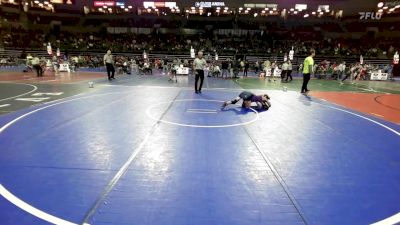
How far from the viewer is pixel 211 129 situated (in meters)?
7.13

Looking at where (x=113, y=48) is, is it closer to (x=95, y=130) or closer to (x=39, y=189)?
(x=95, y=130)

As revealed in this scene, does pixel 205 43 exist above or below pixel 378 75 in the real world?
above

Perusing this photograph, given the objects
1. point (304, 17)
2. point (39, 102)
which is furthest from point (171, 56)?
point (39, 102)

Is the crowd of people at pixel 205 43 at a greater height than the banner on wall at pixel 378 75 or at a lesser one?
greater

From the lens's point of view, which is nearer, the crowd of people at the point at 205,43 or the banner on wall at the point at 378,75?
the banner on wall at the point at 378,75

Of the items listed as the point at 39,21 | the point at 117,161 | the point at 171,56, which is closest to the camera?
the point at 117,161

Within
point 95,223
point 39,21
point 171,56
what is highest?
point 39,21

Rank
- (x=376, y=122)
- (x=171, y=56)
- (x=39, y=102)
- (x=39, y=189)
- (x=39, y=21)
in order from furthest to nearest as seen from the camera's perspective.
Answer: (x=39, y=21) → (x=171, y=56) → (x=39, y=102) → (x=376, y=122) → (x=39, y=189)

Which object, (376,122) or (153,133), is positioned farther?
(376,122)

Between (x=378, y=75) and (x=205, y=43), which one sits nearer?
(x=378, y=75)

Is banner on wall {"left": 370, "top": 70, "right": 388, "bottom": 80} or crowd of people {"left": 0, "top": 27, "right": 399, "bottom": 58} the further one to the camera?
crowd of people {"left": 0, "top": 27, "right": 399, "bottom": 58}

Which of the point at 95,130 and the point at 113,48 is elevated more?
the point at 113,48

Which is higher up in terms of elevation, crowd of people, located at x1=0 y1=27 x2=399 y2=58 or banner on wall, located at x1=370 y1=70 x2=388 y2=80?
crowd of people, located at x1=0 y1=27 x2=399 y2=58

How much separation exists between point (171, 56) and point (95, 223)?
108 ft
